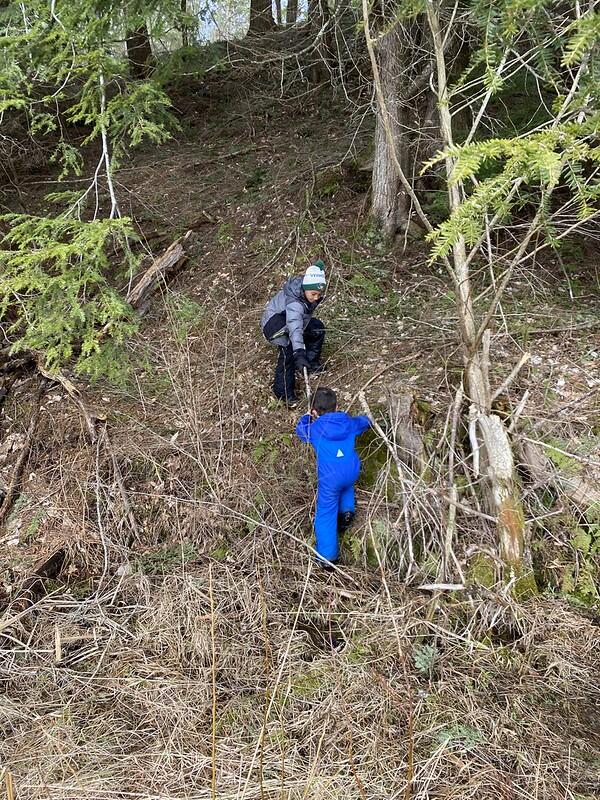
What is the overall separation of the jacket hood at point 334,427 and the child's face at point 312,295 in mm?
1196

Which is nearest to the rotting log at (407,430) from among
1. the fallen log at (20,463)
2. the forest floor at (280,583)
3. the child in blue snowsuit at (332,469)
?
the forest floor at (280,583)

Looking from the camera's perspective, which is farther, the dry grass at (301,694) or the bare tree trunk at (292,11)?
the bare tree trunk at (292,11)

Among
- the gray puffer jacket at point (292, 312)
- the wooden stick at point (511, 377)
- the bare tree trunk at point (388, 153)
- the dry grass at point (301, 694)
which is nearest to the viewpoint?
the dry grass at point (301, 694)

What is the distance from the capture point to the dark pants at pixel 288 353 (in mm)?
5031

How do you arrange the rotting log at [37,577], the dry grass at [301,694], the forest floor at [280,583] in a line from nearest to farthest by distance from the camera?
the dry grass at [301,694] → the forest floor at [280,583] → the rotting log at [37,577]

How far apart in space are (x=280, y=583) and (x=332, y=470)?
3.04ft

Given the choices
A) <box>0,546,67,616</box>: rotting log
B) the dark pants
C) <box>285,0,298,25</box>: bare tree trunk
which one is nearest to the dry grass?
<box>0,546,67,616</box>: rotting log

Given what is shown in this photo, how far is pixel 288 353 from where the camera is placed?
16.7 ft

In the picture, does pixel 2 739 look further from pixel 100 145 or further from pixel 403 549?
pixel 100 145

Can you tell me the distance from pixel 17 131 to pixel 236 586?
8074mm

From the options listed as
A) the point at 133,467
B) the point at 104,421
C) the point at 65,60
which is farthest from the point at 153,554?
the point at 65,60

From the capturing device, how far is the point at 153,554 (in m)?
4.46

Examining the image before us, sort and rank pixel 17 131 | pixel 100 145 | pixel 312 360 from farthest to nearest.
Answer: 1. pixel 100 145
2. pixel 17 131
3. pixel 312 360

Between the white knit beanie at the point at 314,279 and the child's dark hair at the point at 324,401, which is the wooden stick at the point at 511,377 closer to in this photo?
the child's dark hair at the point at 324,401
